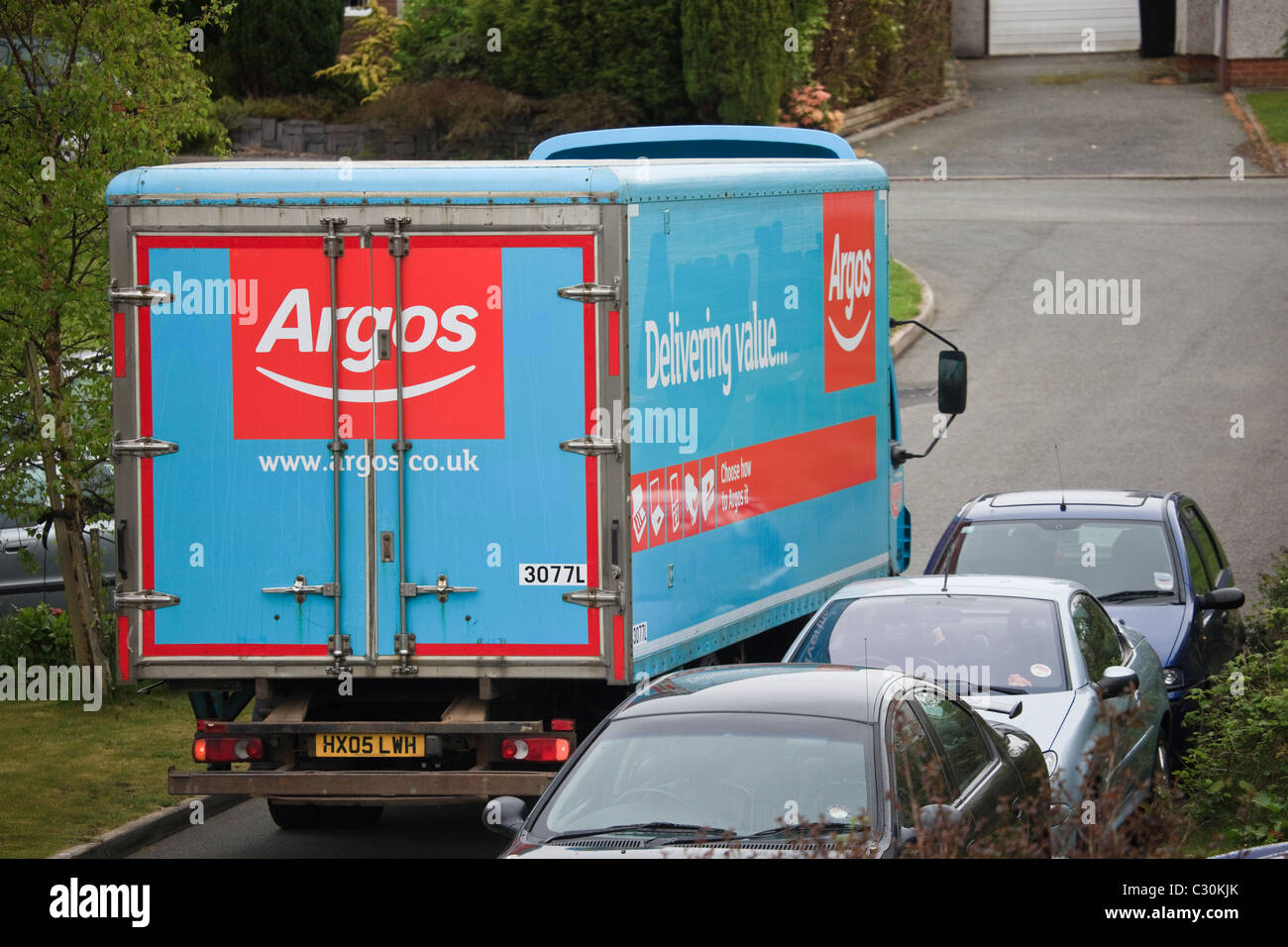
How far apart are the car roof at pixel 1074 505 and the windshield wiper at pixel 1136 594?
0.68 metres

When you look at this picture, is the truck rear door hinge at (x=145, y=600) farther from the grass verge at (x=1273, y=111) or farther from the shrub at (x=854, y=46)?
the grass verge at (x=1273, y=111)

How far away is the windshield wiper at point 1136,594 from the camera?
11234 mm

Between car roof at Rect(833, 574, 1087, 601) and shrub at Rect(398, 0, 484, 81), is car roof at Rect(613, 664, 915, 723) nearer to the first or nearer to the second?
car roof at Rect(833, 574, 1087, 601)

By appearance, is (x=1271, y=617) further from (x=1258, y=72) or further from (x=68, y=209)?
(x=1258, y=72)

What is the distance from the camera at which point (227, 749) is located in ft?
28.1

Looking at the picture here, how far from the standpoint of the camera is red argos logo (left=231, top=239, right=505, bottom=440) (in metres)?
8.15

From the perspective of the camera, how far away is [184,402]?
27.2 feet

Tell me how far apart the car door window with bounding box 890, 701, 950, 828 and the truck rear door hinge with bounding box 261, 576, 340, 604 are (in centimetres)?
299

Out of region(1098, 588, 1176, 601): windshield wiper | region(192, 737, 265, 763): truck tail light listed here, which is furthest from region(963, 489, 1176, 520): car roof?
region(192, 737, 265, 763): truck tail light

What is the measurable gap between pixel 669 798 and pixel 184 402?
352cm

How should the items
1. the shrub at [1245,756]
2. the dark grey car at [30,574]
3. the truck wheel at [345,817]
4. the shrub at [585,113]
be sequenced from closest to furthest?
1. the shrub at [1245,756]
2. the truck wheel at [345,817]
3. the dark grey car at [30,574]
4. the shrub at [585,113]

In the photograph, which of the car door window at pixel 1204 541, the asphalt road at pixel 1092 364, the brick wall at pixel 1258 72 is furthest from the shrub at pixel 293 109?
the car door window at pixel 1204 541
